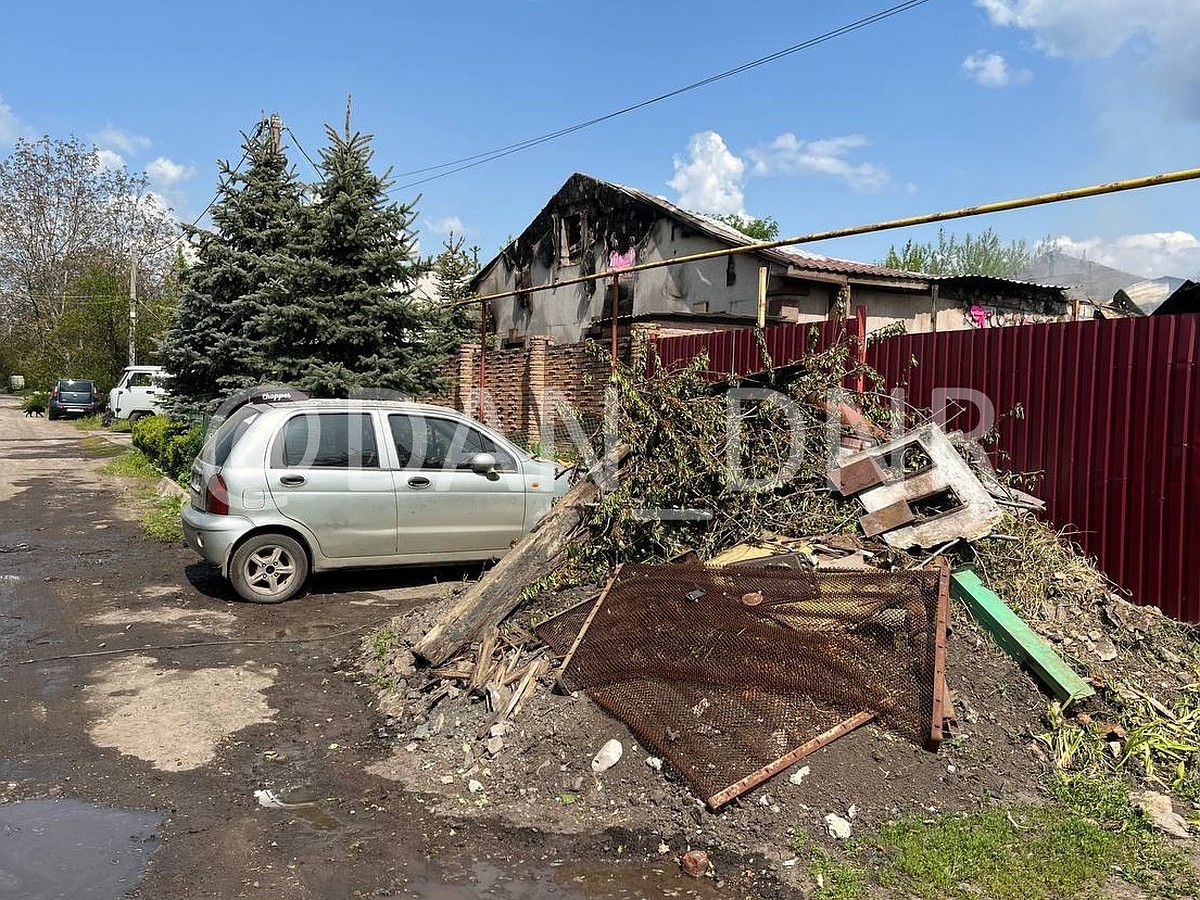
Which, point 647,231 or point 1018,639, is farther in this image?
point 647,231

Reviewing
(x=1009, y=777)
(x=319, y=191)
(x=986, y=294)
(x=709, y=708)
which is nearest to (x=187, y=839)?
(x=709, y=708)

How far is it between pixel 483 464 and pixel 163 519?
18.9 ft

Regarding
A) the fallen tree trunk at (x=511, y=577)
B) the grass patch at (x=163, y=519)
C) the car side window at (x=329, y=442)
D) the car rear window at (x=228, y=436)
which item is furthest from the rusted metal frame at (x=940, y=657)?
the grass patch at (x=163, y=519)

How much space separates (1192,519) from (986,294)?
13.7 metres

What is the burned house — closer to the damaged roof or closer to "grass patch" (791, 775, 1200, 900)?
the damaged roof

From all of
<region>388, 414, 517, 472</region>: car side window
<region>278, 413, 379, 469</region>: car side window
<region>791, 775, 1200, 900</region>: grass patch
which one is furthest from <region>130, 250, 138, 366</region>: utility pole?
<region>791, 775, 1200, 900</region>: grass patch

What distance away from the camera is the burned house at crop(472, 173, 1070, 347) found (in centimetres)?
1532

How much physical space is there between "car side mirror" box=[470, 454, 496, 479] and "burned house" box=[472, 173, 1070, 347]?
485cm

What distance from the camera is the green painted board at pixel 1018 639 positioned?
429 centimetres

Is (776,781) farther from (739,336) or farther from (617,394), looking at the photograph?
(739,336)

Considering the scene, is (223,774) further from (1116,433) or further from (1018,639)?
(1116,433)

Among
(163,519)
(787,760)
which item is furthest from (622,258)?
(787,760)

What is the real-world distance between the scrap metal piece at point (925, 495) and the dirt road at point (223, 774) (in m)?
2.58

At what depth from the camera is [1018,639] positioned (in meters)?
4.52
